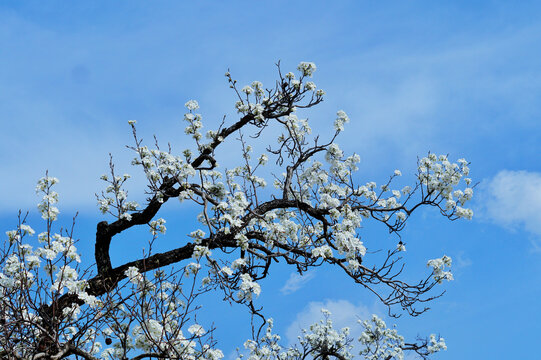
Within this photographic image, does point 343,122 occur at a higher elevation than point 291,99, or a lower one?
lower

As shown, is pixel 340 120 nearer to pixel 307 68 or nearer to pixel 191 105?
pixel 307 68

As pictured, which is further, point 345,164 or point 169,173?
point 345,164

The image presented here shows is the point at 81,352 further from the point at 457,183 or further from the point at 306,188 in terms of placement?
the point at 457,183

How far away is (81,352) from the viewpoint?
20.9ft

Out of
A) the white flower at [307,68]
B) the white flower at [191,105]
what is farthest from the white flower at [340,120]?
the white flower at [191,105]

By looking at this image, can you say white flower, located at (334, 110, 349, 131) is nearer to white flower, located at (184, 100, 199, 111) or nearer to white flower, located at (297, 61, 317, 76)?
white flower, located at (297, 61, 317, 76)

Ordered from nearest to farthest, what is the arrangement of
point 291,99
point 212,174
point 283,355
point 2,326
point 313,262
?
point 2,326
point 313,262
point 212,174
point 291,99
point 283,355

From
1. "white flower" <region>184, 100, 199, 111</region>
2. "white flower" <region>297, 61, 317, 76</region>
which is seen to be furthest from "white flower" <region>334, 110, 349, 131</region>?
"white flower" <region>184, 100, 199, 111</region>

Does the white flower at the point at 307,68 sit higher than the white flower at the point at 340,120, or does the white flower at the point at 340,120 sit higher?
the white flower at the point at 307,68

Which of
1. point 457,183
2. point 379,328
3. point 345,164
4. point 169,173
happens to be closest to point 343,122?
point 345,164

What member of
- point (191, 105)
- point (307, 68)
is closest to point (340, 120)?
point (307, 68)

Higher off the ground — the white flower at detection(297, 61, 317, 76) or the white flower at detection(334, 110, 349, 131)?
the white flower at detection(297, 61, 317, 76)

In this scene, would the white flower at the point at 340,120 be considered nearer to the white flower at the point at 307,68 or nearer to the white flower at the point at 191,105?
the white flower at the point at 307,68

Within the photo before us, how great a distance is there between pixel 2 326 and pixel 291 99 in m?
6.07
